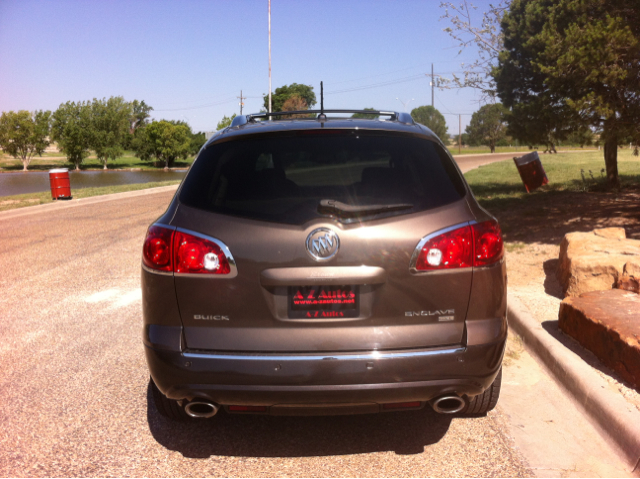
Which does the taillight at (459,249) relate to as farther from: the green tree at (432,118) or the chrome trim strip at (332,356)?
the green tree at (432,118)

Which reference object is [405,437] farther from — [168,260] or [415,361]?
[168,260]

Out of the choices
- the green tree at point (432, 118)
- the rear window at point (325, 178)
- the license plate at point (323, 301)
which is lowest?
the license plate at point (323, 301)

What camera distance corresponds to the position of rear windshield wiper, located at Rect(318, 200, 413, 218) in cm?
286

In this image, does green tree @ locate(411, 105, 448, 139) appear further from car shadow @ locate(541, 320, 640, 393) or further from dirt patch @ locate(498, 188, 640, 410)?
car shadow @ locate(541, 320, 640, 393)

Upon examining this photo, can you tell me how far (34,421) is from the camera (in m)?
3.77

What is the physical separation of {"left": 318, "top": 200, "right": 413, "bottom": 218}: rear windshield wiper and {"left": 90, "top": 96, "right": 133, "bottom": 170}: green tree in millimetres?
115090

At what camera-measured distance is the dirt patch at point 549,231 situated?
585 centimetres

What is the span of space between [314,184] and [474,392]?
1.35m

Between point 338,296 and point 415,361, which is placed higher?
point 338,296

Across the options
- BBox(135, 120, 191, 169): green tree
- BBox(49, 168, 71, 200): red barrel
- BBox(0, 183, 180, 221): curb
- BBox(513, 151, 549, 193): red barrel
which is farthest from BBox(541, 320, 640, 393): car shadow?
BBox(135, 120, 191, 169): green tree

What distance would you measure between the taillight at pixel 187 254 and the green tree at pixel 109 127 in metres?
115

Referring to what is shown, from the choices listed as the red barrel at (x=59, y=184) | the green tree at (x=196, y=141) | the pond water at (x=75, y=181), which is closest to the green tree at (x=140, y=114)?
the green tree at (x=196, y=141)

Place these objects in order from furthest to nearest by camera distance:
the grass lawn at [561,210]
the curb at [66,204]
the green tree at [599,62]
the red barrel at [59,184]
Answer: the red barrel at [59,184] < the curb at [66,204] < the grass lawn at [561,210] < the green tree at [599,62]

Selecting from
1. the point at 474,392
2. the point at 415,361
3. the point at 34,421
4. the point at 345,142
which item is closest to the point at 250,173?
the point at 345,142
